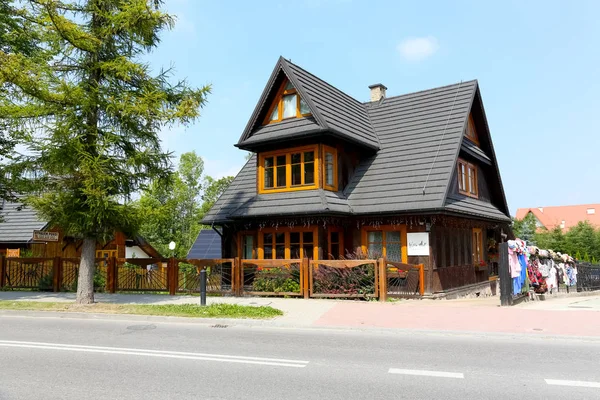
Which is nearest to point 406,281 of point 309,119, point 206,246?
point 309,119

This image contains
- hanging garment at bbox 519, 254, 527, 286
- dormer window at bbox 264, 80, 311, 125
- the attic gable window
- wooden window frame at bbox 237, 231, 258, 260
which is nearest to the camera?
hanging garment at bbox 519, 254, 527, 286

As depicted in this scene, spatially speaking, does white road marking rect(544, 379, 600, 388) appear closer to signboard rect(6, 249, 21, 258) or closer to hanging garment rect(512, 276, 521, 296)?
hanging garment rect(512, 276, 521, 296)

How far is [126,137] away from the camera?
15055mm

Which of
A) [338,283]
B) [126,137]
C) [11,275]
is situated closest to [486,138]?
[338,283]

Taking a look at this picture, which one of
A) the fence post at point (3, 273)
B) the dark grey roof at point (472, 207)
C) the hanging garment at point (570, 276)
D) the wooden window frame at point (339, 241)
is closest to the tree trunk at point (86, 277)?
the wooden window frame at point (339, 241)

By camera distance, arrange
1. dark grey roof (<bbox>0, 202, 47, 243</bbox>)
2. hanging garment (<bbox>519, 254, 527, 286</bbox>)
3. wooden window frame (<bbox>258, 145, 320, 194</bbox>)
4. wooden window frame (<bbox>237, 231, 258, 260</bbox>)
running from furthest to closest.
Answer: dark grey roof (<bbox>0, 202, 47, 243</bbox>) → wooden window frame (<bbox>237, 231, 258, 260</bbox>) → wooden window frame (<bbox>258, 145, 320, 194</bbox>) → hanging garment (<bbox>519, 254, 527, 286</bbox>)

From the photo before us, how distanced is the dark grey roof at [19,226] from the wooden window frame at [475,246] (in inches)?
884

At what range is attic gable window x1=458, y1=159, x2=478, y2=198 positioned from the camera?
2125 cm

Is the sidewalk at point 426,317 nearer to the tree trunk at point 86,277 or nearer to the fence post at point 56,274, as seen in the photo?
the tree trunk at point 86,277

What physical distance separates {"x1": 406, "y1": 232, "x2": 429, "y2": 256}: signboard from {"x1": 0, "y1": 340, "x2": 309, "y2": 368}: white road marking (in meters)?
11.0

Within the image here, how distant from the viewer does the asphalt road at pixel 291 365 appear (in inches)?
230

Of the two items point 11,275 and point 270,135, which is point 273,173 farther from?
point 11,275

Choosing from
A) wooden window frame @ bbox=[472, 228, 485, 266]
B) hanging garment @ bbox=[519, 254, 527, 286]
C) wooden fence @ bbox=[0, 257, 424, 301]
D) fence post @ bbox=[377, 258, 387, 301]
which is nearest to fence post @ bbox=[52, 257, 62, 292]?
wooden fence @ bbox=[0, 257, 424, 301]

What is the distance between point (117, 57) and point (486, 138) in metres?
17.3
